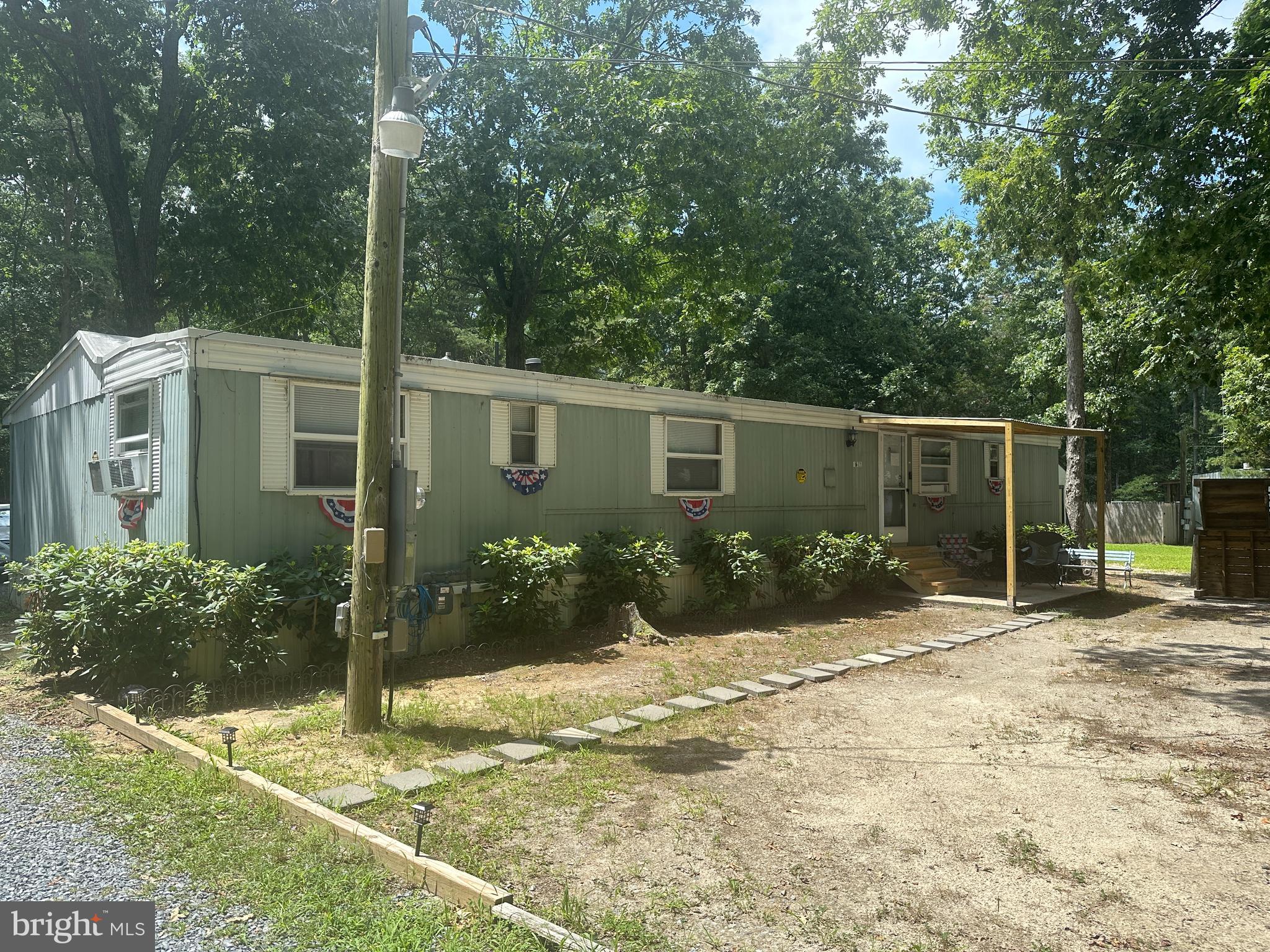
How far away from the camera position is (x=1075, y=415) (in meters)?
15.3

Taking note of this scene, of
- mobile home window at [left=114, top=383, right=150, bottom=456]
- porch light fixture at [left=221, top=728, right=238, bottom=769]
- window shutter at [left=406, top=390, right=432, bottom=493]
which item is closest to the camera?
porch light fixture at [left=221, top=728, right=238, bottom=769]

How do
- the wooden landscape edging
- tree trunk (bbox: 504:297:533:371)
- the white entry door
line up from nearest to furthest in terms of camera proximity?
the wooden landscape edging → the white entry door → tree trunk (bbox: 504:297:533:371)

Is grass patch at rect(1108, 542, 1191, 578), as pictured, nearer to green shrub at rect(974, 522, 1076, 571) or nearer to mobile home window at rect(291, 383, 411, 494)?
green shrub at rect(974, 522, 1076, 571)

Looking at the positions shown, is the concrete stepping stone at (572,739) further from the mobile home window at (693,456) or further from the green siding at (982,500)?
the green siding at (982,500)

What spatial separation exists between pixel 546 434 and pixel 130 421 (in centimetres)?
392

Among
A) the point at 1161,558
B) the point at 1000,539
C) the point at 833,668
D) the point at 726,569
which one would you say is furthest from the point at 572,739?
the point at 1161,558

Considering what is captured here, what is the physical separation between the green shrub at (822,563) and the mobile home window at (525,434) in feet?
12.1

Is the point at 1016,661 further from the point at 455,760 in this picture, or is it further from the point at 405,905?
the point at 405,905

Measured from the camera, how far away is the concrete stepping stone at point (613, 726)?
5.53 metres

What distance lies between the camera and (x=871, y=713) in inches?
244

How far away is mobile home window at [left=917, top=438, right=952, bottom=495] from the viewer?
46.7 ft

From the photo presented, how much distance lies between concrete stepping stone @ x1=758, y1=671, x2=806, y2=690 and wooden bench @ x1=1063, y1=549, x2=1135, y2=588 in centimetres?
822

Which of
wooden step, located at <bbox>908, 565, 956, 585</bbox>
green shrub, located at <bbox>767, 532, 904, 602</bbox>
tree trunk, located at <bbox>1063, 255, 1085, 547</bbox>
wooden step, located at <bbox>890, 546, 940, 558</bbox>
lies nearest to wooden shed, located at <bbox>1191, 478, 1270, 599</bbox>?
tree trunk, located at <bbox>1063, 255, 1085, 547</bbox>

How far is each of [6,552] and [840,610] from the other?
11.9 m
